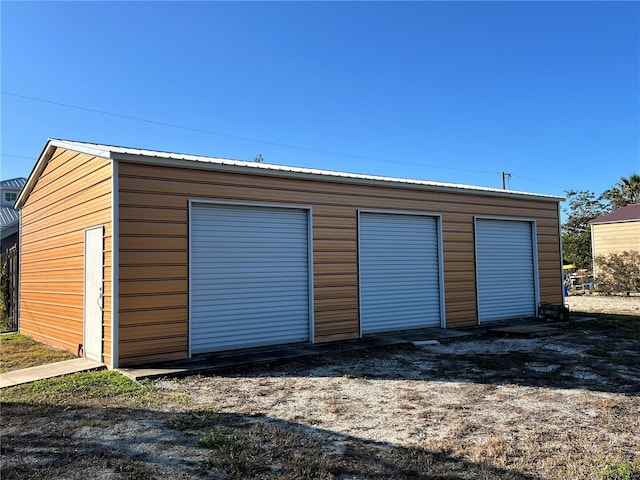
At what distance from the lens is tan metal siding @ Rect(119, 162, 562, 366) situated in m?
6.15

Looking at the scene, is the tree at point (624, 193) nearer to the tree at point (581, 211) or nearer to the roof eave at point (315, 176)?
the tree at point (581, 211)

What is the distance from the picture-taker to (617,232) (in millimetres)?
19906

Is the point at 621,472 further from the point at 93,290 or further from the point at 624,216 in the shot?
the point at 624,216

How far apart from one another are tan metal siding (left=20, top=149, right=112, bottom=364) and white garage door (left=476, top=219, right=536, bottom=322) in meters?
7.93

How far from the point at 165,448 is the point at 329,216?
5.39m

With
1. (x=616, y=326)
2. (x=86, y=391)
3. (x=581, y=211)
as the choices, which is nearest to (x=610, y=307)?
(x=616, y=326)

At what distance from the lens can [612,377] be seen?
534 centimetres

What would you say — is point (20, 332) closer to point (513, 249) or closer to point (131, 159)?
point (131, 159)

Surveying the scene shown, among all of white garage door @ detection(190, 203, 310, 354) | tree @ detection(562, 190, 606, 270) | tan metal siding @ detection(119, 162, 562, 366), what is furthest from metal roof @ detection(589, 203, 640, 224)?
white garage door @ detection(190, 203, 310, 354)

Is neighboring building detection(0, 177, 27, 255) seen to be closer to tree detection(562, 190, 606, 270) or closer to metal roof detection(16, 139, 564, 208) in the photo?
metal roof detection(16, 139, 564, 208)

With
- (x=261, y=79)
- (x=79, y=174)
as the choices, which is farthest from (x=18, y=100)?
(x=79, y=174)

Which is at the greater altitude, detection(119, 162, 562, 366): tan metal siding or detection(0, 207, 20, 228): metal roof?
detection(0, 207, 20, 228): metal roof

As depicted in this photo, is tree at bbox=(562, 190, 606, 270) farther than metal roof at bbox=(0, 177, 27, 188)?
Yes

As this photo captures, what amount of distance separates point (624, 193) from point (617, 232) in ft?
66.3
